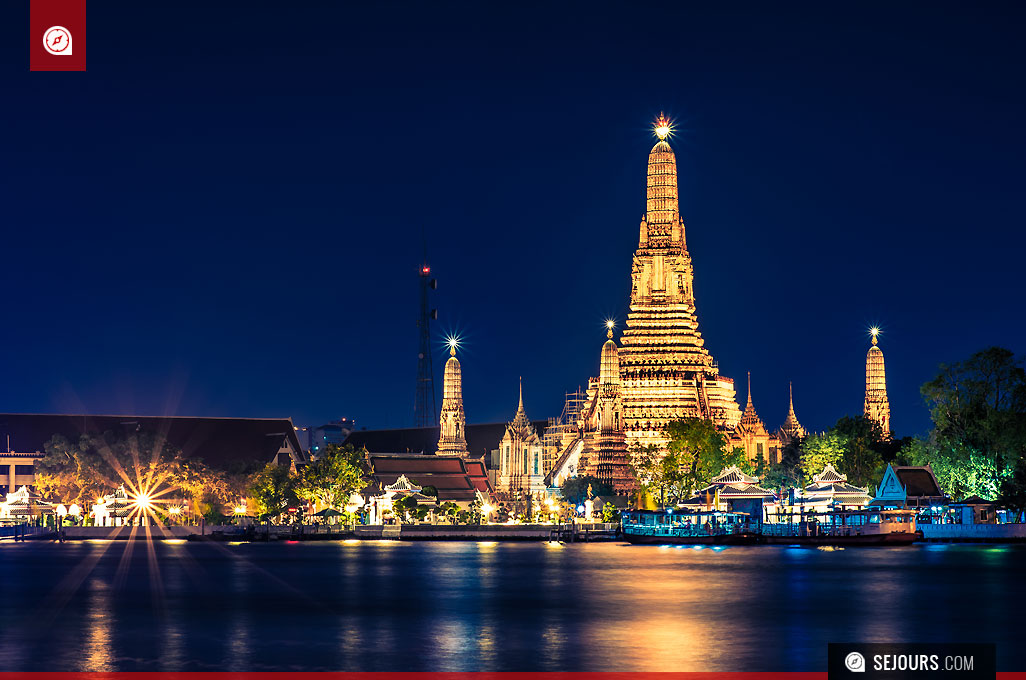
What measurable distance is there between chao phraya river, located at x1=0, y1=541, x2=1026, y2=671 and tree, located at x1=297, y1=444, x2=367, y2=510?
3232 centimetres

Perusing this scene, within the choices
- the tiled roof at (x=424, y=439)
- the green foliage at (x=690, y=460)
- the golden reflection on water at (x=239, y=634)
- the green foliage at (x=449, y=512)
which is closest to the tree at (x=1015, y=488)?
the green foliage at (x=690, y=460)

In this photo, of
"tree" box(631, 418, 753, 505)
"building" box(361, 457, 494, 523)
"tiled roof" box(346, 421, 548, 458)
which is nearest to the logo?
"tree" box(631, 418, 753, 505)

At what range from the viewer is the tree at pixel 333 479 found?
397 feet

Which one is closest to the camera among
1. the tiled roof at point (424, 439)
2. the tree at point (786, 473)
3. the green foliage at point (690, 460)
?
the green foliage at point (690, 460)

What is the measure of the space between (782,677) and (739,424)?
112483mm

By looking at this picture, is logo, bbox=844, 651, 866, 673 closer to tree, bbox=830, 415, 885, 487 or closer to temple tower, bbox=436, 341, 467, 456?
tree, bbox=830, 415, 885, 487

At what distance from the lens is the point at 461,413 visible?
6471 inches

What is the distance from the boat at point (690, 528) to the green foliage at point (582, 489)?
20.3 m

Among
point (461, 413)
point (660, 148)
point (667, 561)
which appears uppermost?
point (660, 148)

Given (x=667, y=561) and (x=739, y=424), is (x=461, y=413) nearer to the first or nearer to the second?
(x=739, y=424)

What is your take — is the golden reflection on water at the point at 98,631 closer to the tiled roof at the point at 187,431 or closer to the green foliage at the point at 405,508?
the green foliage at the point at 405,508

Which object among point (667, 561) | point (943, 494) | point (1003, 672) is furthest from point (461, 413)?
point (1003, 672)

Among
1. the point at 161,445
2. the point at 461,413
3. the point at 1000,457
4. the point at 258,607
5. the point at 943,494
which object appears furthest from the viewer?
the point at 461,413

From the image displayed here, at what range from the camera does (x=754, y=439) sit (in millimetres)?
149500
